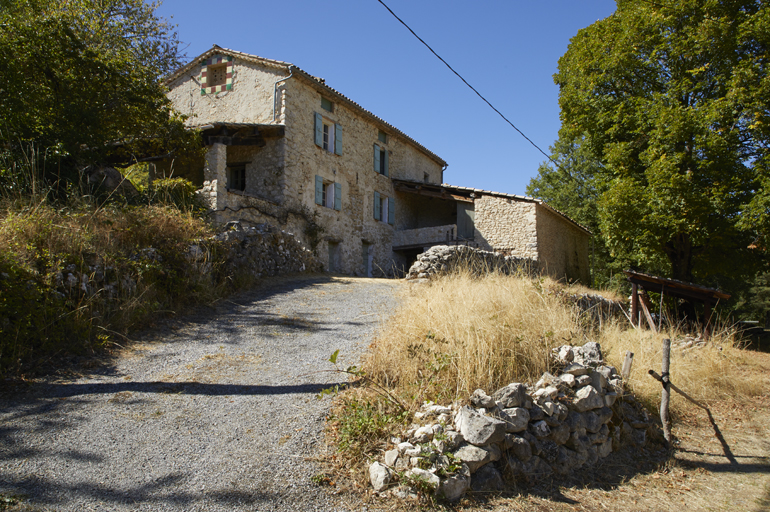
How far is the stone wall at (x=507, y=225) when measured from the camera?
645 inches

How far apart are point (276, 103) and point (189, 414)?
12622 millimetres

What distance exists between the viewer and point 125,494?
3.09 m

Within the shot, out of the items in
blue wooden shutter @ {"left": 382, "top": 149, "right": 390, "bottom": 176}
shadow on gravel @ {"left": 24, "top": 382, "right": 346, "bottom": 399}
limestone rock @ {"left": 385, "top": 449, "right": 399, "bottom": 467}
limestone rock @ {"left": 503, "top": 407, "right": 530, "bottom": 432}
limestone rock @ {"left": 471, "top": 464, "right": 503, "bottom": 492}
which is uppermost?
blue wooden shutter @ {"left": 382, "top": 149, "right": 390, "bottom": 176}

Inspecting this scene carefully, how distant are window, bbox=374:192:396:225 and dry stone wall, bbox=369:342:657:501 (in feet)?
47.2

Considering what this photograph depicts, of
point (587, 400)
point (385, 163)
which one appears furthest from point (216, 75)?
point (587, 400)

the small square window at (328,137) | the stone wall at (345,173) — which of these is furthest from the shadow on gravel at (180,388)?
the small square window at (328,137)

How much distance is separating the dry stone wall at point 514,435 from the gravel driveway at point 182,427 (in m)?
0.65

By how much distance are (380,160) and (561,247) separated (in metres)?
8.57

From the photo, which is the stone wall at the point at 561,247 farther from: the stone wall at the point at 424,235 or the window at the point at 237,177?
the window at the point at 237,177

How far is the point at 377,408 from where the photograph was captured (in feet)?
13.8

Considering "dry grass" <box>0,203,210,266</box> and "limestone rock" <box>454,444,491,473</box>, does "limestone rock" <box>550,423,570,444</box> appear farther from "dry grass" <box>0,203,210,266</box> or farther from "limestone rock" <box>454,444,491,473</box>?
"dry grass" <box>0,203,210,266</box>

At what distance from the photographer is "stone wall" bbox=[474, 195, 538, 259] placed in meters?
16.4

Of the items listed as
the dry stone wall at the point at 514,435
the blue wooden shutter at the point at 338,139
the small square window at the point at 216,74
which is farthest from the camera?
the blue wooden shutter at the point at 338,139

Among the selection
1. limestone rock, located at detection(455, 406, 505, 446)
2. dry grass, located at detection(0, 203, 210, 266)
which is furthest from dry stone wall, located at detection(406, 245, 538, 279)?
limestone rock, located at detection(455, 406, 505, 446)
